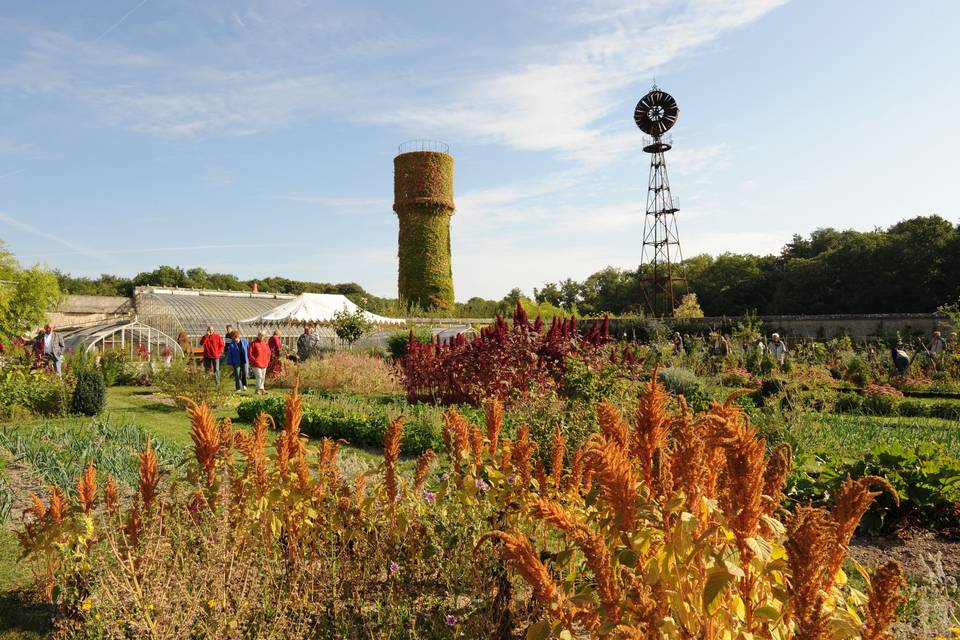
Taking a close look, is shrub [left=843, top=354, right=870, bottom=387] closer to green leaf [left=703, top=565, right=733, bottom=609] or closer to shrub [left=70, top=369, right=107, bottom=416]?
green leaf [left=703, top=565, right=733, bottom=609]

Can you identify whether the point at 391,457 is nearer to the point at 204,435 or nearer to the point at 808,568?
the point at 204,435

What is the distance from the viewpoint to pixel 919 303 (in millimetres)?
26672

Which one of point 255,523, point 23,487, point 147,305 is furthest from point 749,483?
point 147,305

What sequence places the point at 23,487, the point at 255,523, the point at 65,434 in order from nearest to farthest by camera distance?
the point at 255,523 < the point at 23,487 < the point at 65,434

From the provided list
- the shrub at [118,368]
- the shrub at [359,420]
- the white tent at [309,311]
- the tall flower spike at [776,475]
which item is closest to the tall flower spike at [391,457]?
the tall flower spike at [776,475]

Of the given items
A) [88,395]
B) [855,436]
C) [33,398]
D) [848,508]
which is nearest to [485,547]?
[848,508]

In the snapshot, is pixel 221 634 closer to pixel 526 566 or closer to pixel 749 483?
pixel 526 566

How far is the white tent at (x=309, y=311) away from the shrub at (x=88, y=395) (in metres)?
9.55

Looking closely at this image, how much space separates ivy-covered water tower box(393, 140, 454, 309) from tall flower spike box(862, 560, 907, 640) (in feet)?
111

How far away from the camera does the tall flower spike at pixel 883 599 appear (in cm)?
126

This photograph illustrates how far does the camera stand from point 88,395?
30.4 feet

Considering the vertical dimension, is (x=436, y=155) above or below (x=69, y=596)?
above

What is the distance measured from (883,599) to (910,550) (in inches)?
142

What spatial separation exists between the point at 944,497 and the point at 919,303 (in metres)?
27.3
